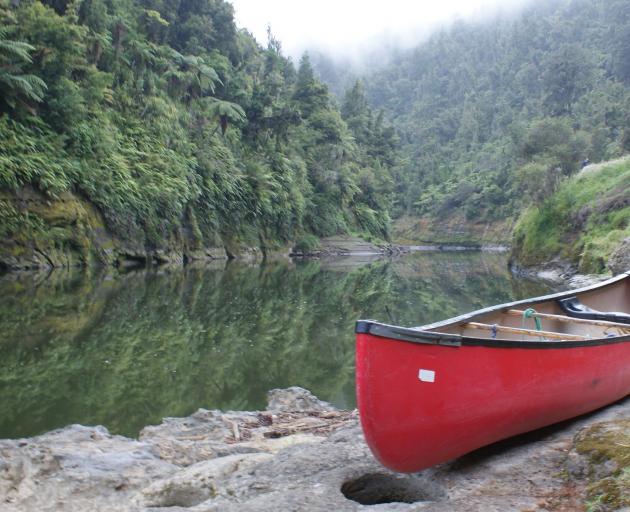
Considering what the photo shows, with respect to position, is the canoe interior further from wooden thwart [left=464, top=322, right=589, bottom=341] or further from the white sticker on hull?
the white sticker on hull

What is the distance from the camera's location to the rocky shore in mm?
3297

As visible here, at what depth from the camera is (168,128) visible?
28047mm

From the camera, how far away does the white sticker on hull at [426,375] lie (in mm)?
3418

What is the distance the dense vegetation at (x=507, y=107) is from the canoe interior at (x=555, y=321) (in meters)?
20.9

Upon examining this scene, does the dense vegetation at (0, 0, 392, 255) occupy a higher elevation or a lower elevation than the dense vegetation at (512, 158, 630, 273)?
higher

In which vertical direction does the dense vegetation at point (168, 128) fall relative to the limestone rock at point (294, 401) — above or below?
above

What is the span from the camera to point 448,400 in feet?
11.5

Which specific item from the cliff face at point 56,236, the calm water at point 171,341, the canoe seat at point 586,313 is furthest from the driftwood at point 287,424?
the cliff face at point 56,236

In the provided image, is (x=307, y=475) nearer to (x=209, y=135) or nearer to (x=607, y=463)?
(x=607, y=463)

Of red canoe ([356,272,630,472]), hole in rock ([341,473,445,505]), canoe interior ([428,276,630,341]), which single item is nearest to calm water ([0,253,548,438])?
canoe interior ([428,276,630,341])

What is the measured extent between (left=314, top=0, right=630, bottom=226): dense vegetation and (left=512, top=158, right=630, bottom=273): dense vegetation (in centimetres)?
167

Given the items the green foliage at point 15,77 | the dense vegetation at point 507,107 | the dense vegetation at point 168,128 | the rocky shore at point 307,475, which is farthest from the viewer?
the dense vegetation at point 507,107

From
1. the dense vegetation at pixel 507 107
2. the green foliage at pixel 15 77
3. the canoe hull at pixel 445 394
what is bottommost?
the canoe hull at pixel 445 394

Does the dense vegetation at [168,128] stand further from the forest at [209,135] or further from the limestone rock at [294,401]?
the limestone rock at [294,401]
